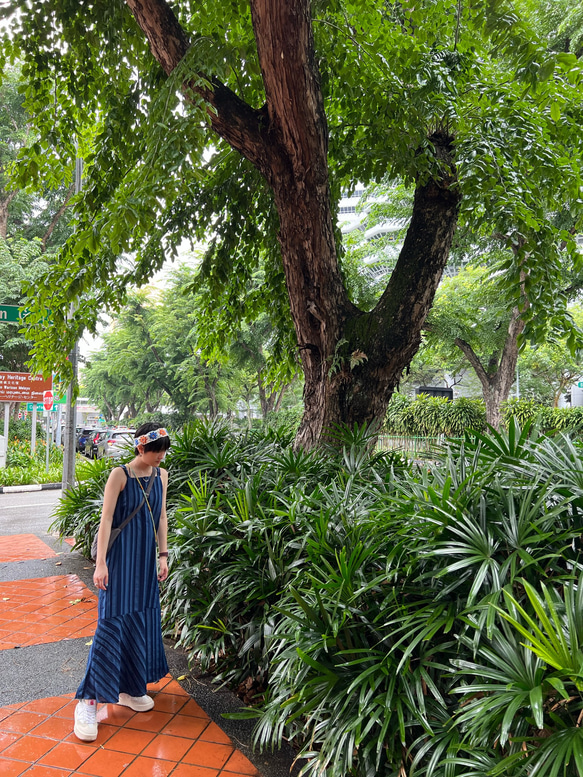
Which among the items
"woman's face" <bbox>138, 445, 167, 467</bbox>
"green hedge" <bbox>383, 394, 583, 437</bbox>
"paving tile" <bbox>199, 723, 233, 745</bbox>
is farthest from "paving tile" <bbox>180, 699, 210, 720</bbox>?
"green hedge" <bbox>383, 394, 583, 437</bbox>

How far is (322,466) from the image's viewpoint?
4.61 m

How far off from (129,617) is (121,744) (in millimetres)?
621

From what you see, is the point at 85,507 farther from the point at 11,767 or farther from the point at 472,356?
the point at 472,356

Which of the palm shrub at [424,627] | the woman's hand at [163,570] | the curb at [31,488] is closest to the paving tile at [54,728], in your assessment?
the woman's hand at [163,570]

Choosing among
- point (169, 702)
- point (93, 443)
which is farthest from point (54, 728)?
point (93, 443)

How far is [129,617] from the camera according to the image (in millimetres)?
3240

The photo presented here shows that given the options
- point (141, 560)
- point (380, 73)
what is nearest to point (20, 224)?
point (380, 73)

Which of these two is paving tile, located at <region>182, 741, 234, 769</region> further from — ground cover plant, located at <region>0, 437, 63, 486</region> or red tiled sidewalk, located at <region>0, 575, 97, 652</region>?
ground cover plant, located at <region>0, 437, 63, 486</region>

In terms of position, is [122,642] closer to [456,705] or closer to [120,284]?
[456,705]

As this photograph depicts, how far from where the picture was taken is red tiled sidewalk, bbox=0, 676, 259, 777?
274 cm

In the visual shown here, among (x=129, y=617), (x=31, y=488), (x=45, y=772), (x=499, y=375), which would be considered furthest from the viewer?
(x=499, y=375)

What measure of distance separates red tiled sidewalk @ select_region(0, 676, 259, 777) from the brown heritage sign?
1409 cm

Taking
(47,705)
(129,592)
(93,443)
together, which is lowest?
(93,443)

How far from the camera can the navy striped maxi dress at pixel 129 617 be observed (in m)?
3.12
